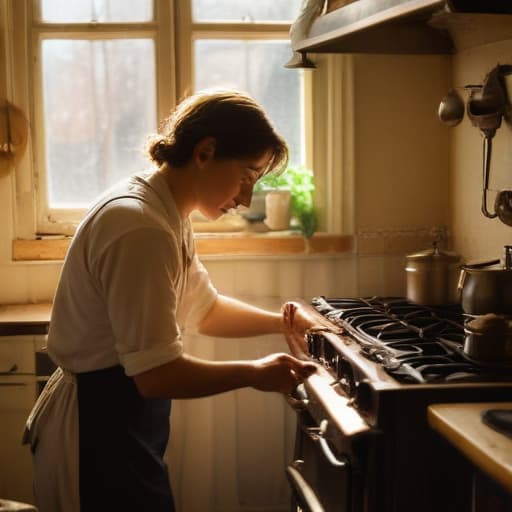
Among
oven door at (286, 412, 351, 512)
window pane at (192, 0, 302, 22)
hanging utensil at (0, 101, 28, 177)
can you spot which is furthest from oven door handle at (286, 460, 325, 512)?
window pane at (192, 0, 302, 22)

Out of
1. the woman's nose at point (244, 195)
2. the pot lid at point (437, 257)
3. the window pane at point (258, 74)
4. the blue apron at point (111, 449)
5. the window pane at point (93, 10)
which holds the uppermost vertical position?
the window pane at point (93, 10)

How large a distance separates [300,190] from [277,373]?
129 centimetres

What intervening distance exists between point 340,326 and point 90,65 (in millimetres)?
1485

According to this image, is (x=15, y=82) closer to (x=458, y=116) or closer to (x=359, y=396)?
(x=458, y=116)

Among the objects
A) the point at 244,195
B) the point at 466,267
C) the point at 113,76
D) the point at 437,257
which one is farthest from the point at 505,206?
the point at 113,76

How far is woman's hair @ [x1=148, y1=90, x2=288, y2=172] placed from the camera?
1759mm

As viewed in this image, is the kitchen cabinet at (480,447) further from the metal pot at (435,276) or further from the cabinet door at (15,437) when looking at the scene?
the cabinet door at (15,437)

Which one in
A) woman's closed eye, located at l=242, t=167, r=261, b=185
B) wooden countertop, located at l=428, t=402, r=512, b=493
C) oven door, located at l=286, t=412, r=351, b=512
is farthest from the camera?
woman's closed eye, located at l=242, t=167, r=261, b=185

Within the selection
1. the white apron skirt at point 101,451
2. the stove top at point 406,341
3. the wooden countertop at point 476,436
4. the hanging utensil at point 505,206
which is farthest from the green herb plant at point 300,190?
the wooden countertop at point 476,436

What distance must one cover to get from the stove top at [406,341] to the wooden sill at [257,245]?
16.9 inches

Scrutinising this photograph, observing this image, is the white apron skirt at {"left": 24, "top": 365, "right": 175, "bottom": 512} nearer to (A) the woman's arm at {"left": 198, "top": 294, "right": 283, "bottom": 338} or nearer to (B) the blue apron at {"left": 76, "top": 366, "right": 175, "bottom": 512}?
(B) the blue apron at {"left": 76, "top": 366, "right": 175, "bottom": 512}

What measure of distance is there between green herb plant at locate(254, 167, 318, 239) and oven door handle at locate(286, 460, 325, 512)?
1.00m

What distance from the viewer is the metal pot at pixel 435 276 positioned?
94.6 inches

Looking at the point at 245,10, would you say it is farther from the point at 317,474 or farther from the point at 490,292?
the point at 317,474
